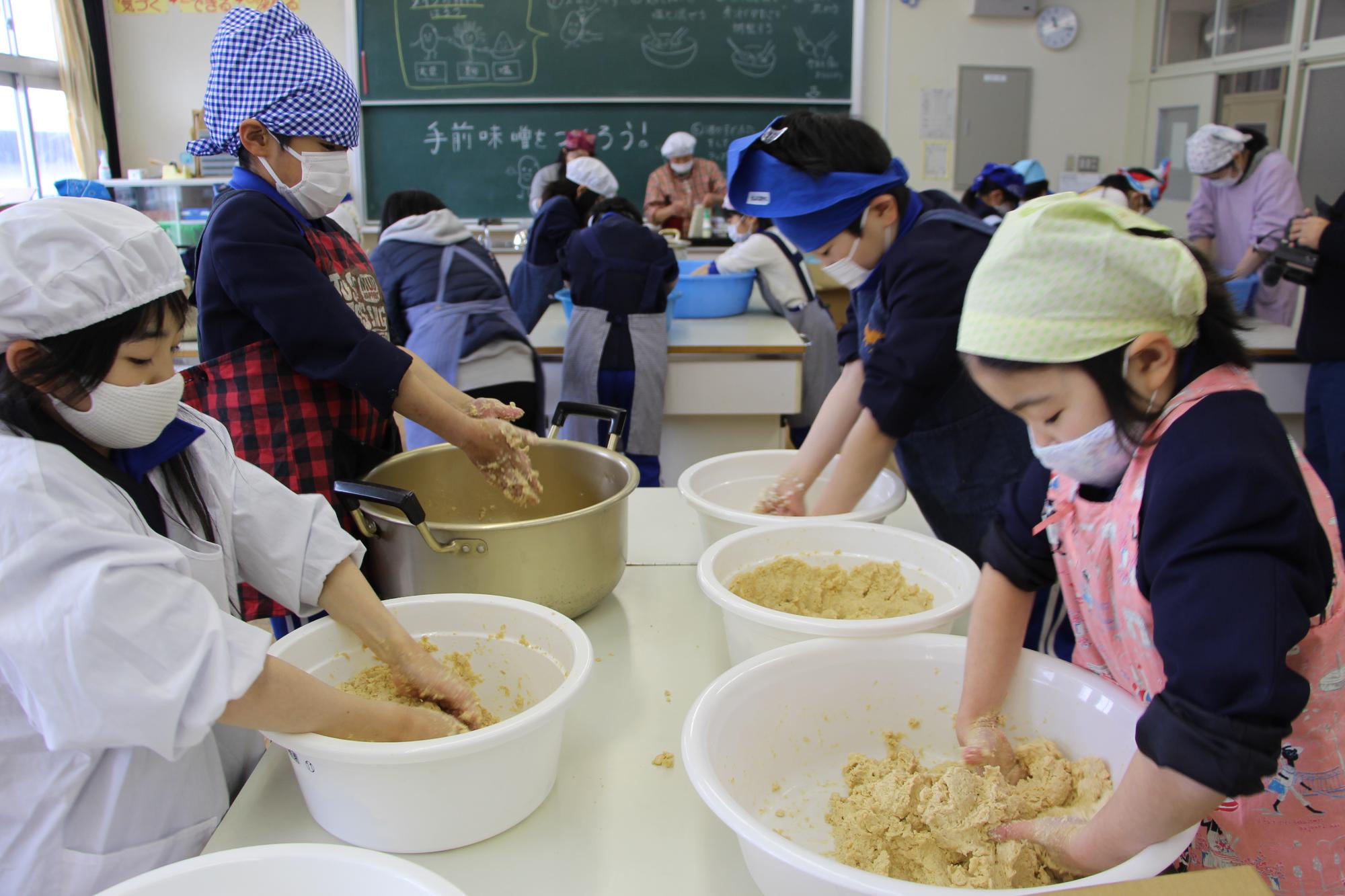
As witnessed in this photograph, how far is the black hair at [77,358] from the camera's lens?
2.48 feet

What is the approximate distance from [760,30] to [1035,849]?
6.05m

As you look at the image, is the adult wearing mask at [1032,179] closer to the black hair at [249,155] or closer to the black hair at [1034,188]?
the black hair at [1034,188]

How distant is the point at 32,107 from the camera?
5652 millimetres

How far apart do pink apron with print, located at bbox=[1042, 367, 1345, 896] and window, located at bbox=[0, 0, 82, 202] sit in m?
6.13

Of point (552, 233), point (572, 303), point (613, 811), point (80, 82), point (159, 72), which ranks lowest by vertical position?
point (613, 811)

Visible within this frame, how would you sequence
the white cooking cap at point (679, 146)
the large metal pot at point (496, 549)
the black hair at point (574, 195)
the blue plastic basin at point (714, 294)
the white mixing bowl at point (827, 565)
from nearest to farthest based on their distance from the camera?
1. the white mixing bowl at point (827, 565)
2. the large metal pot at point (496, 549)
3. the blue plastic basin at point (714, 294)
4. the black hair at point (574, 195)
5. the white cooking cap at point (679, 146)

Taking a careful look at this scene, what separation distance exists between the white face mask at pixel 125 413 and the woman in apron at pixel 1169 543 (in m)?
0.74

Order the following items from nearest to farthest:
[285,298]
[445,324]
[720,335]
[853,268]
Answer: [285,298], [853,268], [445,324], [720,335]

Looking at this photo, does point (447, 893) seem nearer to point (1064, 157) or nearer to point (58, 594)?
point (58, 594)

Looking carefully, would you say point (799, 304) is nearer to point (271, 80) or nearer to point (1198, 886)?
point (271, 80)

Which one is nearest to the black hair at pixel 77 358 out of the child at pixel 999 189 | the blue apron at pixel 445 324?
the blue apron at pixel 445 324

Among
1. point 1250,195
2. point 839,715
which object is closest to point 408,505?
point 839,715

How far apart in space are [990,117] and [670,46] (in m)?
2.32

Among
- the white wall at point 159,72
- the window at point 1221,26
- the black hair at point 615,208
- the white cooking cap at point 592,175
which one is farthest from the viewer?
the white wall at point 159,72
